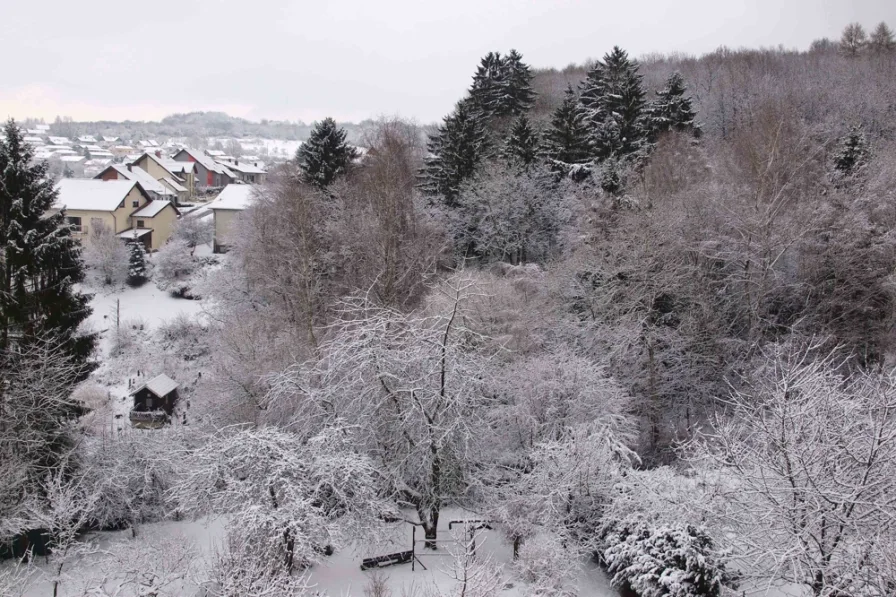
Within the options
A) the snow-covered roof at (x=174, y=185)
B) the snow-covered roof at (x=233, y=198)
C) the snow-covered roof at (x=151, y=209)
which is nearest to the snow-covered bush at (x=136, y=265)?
the snow-covered roof at (x=233, y=198)

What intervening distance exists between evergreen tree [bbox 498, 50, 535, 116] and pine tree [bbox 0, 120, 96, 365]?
81.9ft

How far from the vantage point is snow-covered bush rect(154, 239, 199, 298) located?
3750cm

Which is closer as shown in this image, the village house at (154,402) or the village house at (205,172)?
the village house at (154,402)

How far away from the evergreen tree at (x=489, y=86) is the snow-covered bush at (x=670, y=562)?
26968 mm

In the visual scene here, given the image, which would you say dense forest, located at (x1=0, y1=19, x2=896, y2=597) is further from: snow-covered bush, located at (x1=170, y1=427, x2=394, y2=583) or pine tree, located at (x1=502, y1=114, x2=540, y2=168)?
pine tree, located at (x1=502, y1=114, x2=540, y2=168)

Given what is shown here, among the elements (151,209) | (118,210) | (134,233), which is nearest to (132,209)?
(151,209)

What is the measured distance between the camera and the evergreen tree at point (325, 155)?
85.8 ft

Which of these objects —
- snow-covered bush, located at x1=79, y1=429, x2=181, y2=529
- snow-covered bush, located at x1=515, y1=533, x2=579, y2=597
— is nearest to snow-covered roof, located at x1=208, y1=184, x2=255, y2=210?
snow-covered bush, located at x1=79, y1=429, x2=181, y2=529

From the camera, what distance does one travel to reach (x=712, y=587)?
33.4ft

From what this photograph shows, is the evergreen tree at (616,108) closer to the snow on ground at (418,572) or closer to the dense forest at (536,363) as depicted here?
the dense forest at (536,363)

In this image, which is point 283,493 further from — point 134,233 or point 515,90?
point 134,233

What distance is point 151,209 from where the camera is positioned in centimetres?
4388

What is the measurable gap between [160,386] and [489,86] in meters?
24.2

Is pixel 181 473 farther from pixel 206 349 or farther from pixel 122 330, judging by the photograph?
pixel 122 330
